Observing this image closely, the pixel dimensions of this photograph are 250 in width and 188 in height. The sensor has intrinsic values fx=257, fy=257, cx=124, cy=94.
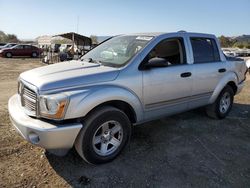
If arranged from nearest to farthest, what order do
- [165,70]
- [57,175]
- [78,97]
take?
[78,97] → [57,175] → [165,70]

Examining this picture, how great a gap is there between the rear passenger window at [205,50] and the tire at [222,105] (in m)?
0.82

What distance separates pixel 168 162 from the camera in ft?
12.2

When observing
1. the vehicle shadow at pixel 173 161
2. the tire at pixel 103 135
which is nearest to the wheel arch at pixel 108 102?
the tire at pixel 103 135

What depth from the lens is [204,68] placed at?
483cm

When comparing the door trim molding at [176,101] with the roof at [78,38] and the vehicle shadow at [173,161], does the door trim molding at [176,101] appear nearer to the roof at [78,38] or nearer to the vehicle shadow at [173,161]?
the vehicle shadow at [173,161]

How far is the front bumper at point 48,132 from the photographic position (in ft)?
9.73

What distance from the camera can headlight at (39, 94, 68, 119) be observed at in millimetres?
2973

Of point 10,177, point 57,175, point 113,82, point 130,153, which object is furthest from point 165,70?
point 10,177

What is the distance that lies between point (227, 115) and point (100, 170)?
3775mm

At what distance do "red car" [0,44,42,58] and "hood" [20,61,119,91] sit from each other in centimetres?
2516

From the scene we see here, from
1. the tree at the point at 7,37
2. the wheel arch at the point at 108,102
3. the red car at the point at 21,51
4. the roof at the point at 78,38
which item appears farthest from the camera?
the tree at the point at 7,37

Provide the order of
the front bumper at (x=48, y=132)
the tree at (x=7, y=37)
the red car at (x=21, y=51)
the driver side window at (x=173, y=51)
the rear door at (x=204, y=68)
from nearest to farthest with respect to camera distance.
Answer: the front bumper at (x=48, y=132) → the driver side window at (x=173, y=51) → the rear door at (x=204, y=68) → the red car at (x=21, y=51) → the tree at (x=7, y=37)

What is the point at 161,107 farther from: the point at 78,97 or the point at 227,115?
the point at 227,115

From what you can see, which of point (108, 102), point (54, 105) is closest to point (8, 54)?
point (108, 102)
